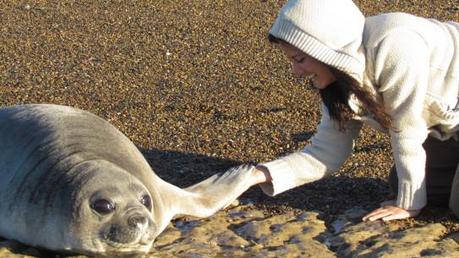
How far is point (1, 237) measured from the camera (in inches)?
160

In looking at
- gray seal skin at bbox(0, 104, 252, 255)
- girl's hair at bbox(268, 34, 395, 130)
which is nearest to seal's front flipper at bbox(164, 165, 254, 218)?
gray seal skin at bbox(0, 104, 252, 255)

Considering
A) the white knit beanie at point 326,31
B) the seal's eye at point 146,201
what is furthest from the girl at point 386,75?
the seal's eye at point 146,201

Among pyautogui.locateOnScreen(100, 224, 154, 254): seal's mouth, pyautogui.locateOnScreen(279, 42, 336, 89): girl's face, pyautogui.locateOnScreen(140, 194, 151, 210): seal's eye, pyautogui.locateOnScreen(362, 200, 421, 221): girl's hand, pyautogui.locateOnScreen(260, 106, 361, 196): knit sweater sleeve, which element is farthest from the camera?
pyautogui.locateOnScreen(260, 106, 361, 196): knit sweater sleeve

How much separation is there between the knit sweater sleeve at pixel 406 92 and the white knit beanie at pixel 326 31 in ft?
0.40

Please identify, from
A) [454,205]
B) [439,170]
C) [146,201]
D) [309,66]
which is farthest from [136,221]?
[439,170]

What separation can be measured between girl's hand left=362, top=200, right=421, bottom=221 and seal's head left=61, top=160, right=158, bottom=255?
1.17m

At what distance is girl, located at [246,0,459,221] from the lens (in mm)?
4027

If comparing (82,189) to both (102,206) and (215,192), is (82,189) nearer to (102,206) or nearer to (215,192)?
(102,206)

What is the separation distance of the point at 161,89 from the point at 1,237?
7.93 feet

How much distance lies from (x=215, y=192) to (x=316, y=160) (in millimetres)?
558

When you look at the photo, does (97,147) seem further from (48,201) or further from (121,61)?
(121,61)

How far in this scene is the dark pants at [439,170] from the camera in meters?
4.60

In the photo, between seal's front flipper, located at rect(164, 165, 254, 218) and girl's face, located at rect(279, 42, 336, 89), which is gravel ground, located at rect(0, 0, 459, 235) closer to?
seal's front flipper, located at rect(164, 165, 254, 218)

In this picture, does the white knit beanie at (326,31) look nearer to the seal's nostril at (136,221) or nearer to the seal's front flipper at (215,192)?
the seal's front flipper at (215,192)
